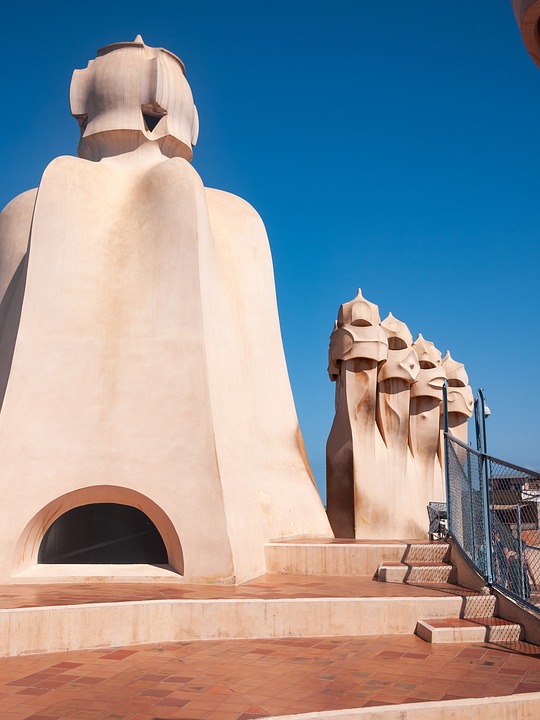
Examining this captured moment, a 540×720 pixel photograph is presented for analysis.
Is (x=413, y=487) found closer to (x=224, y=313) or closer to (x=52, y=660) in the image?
(x=224, y=313)

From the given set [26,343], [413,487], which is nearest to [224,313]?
[26,343]

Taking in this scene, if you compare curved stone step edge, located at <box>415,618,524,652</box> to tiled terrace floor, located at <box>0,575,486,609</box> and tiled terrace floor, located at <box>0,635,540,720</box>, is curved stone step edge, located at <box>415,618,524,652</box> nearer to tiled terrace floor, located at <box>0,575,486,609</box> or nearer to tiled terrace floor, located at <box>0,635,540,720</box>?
tiled terrace floor, located at <box>0,635,540,720</box>

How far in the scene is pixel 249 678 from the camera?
543 cm

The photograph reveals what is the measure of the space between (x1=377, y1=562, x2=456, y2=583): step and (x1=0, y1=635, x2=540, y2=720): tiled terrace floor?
183cm

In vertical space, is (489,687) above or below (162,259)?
below

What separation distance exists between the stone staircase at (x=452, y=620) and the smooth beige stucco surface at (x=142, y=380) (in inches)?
74.4

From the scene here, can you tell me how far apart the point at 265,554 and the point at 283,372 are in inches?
149

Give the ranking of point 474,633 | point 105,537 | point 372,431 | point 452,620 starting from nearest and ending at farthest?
1. point 474,633
2. point 452,620
3. point 105,537
4. point 372,431

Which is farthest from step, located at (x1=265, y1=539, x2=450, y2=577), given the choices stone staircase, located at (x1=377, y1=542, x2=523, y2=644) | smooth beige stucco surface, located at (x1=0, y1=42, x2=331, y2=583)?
smooth beige stucco surface, located at (x1=0, y1=42, x2=331, y2=583)

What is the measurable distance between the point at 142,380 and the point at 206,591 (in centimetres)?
301

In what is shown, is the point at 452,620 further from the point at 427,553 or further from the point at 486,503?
the point at 427,553

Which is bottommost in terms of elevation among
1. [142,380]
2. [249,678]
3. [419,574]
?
[249,678]

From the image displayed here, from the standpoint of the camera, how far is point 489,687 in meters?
5.08

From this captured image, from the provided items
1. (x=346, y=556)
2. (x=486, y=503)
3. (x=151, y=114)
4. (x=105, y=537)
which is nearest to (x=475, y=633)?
(x=486, y=503)
